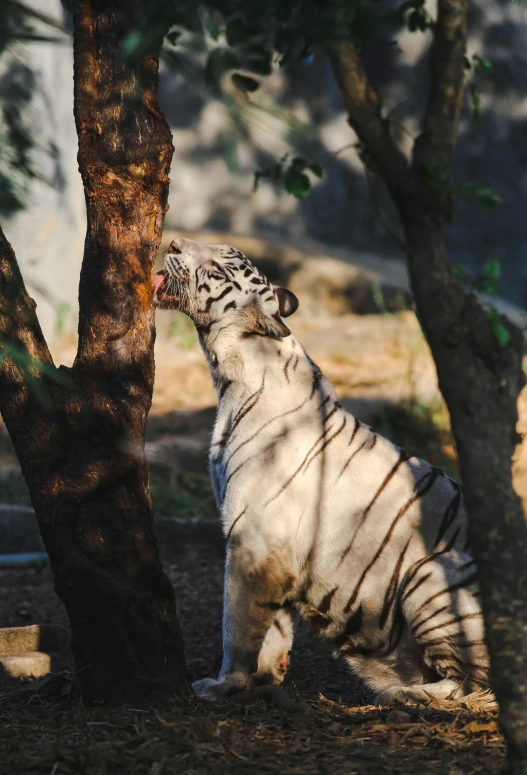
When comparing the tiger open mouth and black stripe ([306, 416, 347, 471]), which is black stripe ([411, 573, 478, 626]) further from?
the tiger open mouth

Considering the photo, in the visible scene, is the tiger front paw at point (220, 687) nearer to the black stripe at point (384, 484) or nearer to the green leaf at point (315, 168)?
the black stripe at point (384, 484)

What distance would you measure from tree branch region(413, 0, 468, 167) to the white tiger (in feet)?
5.03

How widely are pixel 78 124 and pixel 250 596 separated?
1742 millimetres

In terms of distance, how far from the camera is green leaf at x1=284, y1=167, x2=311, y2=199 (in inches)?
112

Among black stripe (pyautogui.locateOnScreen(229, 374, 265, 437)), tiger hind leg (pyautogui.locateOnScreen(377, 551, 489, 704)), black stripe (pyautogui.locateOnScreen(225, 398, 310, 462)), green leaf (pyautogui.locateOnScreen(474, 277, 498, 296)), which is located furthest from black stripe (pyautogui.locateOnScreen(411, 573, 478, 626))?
green leaf (pyautogui.locateOnScreen(474, 277, 498, 296))

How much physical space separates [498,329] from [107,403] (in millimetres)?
1459

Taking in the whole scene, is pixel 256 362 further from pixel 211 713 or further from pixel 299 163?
pixel 211 713

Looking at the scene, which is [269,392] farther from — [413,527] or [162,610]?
[162,610]

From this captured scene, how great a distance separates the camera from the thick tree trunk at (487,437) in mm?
2059

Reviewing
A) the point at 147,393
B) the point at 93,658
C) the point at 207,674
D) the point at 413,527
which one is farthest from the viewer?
the point at 207,674

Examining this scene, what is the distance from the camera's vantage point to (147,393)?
124 inches

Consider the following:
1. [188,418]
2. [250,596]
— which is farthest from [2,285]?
A: [188,418]

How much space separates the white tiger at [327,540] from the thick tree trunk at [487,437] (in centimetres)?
124

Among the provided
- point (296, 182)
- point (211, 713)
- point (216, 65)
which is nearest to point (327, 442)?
point (296, 182)
